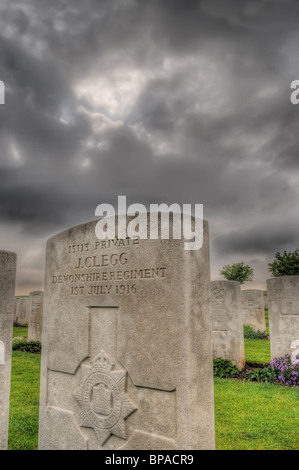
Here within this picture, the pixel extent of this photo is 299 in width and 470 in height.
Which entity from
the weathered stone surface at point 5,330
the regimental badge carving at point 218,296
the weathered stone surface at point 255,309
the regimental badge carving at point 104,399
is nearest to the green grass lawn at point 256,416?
the regimental badge carving at point 104,399

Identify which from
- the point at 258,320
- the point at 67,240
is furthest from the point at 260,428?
the point at 258,320

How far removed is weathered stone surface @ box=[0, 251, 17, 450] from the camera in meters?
3.84

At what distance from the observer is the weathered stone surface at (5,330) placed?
3840mm

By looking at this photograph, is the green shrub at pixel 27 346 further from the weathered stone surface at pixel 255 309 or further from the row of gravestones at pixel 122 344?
the weathered stone surface at pixel 255 309

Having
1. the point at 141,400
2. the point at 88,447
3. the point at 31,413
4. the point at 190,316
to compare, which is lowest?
the point at 31,413

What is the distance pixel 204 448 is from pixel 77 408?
4.49ft

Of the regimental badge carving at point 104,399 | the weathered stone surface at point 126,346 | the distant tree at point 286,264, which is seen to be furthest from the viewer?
the distant tree at point 286,264

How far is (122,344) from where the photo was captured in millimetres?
3115

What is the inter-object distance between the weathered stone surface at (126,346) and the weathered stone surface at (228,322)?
6.05m

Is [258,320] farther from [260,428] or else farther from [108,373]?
[108,373]

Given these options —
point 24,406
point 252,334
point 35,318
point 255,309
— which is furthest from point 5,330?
point 255,309

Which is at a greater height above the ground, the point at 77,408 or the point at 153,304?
the point at 153,304

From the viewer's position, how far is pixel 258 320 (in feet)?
53.2

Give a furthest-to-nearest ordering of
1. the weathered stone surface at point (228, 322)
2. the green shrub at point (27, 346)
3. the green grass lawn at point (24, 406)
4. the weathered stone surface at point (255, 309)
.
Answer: the weathered stone surface at point (255, 309) < the green shrub at point (27, 346) < the weathered stone surface at point (228, 322) < the green grass lawn at point (24, 406)
